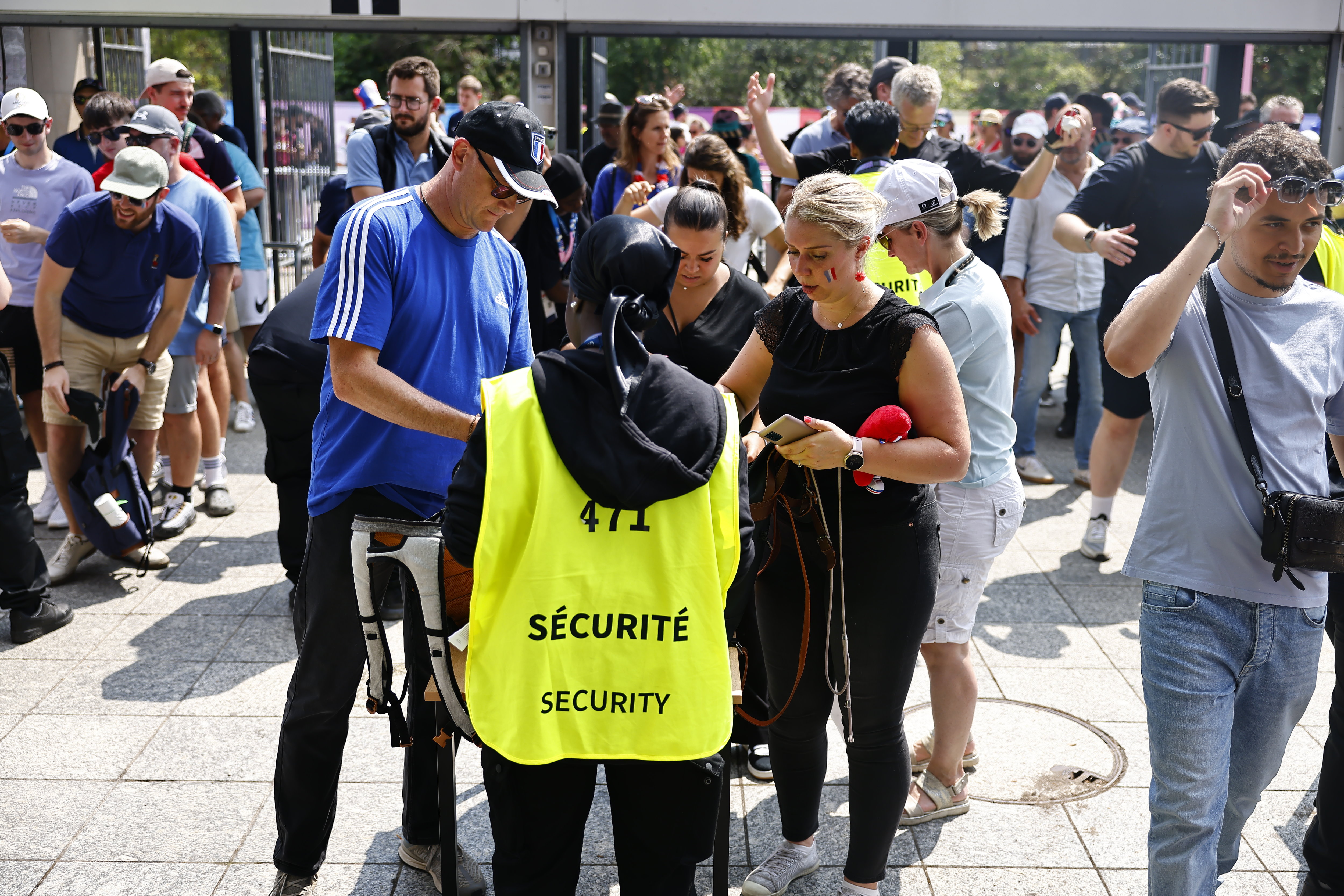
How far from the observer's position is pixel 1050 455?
7867mm

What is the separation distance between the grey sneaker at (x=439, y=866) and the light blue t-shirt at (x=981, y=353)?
1.71m

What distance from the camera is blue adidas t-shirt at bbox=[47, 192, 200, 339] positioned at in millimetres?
5398

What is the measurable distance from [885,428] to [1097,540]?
3.65m

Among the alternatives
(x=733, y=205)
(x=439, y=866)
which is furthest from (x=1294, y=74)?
(x=439, y=866)

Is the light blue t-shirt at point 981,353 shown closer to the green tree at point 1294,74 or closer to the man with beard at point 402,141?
the man with beard at point 402,141

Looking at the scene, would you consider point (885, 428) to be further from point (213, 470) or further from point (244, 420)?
point (244, 420)

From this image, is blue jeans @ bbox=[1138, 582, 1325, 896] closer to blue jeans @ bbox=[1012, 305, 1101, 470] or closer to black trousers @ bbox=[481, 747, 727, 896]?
black trousers @ bbox=[481, 747, 727, 896]

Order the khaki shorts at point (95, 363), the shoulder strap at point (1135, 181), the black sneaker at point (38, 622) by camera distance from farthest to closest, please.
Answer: the shoulder strap at point (1135, 181) < the khaki shorts at point (95, 363) < the black sneaker at point (38, 622)

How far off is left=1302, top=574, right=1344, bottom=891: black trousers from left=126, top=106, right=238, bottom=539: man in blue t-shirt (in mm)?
5182

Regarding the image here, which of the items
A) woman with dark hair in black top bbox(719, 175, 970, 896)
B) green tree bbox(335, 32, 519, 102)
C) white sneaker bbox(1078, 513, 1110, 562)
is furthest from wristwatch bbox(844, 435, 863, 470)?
green tree bbox(335, 32, 519, 102)

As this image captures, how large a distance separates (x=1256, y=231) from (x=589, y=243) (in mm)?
1461

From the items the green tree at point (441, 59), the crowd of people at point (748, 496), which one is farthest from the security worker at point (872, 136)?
the green tree at point (441, 59)

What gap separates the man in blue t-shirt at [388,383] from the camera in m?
2.72

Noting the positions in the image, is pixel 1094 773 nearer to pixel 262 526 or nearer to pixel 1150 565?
pixel 1150 565
